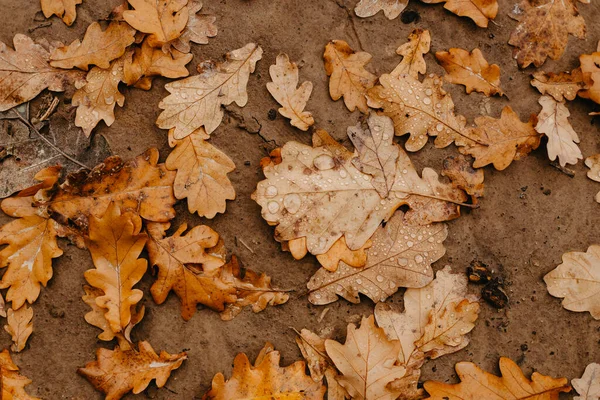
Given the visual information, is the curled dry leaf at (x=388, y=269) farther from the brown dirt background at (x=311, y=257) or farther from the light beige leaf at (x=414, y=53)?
the light beige leaf at (x=414, y=53)

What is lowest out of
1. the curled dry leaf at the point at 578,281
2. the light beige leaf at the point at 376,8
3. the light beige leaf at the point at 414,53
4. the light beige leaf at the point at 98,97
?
the curled dry leaf at the point at 578,281

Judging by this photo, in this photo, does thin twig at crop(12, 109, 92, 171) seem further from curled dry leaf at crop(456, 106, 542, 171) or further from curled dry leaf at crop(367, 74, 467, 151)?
curled dry leaf at crop(456, 106, 542, 171)

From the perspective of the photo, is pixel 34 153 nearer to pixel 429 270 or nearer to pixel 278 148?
pixel 278 148

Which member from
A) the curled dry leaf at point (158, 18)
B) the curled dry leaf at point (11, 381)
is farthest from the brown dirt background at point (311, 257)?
the curled dry leaf at point (158, 18)

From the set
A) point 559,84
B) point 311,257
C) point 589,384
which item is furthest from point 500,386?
point 559,84

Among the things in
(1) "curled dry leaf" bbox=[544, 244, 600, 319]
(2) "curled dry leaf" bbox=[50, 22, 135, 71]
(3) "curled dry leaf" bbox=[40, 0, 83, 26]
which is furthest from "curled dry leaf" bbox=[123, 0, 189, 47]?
(1) "curled dry leaf" bbox=[544, 244, 600, 319]

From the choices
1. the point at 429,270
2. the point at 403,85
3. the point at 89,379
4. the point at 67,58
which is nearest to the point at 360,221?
the point at 429,270

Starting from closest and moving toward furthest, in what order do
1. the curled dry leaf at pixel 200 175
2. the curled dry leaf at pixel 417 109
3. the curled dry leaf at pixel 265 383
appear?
the curled dry leaf at pixel 265 383, the curled dry leaf at pixel 200 175, the curled dry leaf at pixel 417 109
